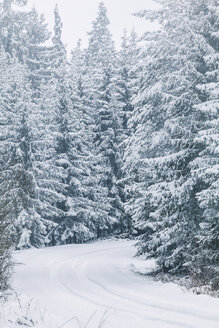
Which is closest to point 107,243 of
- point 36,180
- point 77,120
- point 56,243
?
point 56,243

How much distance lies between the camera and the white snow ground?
8359mm

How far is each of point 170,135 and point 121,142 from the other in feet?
58.0

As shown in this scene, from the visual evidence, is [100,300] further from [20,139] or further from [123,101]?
[123,101]

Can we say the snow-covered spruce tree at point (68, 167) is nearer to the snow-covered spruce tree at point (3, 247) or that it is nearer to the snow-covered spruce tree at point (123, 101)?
the snow-covered spruce tree at point (123, 101)

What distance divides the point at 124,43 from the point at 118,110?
8.85 meters

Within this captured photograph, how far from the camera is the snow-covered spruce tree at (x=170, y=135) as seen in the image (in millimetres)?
15484

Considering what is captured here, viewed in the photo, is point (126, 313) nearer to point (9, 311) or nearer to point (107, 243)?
point (9, 311)

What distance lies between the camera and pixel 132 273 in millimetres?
17797

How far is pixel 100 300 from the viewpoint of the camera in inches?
432

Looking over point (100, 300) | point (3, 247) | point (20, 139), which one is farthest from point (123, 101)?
point (3, 247)

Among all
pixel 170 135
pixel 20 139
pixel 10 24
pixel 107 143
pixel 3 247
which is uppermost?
pixel 10 24

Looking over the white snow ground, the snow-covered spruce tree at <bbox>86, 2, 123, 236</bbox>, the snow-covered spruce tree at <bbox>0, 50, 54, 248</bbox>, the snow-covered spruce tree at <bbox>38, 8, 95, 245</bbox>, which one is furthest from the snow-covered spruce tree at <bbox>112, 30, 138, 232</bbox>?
the white snow ground

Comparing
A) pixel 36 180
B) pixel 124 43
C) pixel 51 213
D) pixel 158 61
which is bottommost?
pixel 51 213

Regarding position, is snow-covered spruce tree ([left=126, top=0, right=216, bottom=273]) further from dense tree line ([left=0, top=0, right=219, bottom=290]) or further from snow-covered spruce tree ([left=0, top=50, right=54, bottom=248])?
snow-covered spruce tree ([left=0, top=50, right=54, bottom=248])
